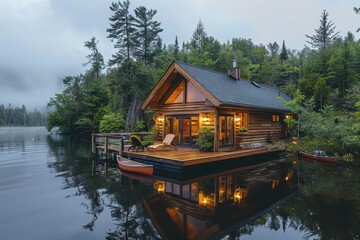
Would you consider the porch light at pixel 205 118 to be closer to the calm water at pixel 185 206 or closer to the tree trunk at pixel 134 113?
the calm water at pixel 185 206

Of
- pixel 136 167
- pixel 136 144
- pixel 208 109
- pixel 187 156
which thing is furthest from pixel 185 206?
pixel 208 109

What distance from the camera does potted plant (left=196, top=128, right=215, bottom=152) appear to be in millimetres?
12320

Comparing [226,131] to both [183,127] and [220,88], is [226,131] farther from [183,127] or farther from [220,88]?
[183,127]

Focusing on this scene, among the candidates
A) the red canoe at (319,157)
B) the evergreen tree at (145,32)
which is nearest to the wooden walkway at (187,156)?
the red canoe at (319,157)

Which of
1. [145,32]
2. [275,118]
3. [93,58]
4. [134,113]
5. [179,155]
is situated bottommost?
[179,155]

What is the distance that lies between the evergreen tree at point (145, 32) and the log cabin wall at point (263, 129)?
758 inches

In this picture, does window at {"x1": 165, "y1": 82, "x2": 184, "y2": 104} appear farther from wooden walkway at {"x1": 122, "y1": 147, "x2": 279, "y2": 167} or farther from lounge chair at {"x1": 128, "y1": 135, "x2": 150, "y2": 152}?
wooden walkway at {"x1": 122, "y1": 147, "x2": 279, "y2": 167}

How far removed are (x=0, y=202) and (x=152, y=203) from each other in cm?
476

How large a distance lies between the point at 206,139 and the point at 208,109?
171cm

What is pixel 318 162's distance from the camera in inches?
499

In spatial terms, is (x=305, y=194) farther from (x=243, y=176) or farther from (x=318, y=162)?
(x=318, y=162)

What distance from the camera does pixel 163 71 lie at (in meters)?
30.8

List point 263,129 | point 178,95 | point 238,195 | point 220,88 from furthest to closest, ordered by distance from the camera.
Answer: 1. point 263,129
2. point 178,95
3. point 220,88
4. point 238,195

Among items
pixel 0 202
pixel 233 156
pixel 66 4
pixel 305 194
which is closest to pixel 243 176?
pixel 233 156
